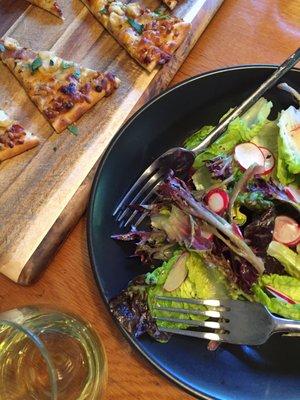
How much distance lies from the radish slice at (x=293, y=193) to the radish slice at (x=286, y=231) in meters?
0.06

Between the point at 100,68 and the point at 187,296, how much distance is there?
77 cm

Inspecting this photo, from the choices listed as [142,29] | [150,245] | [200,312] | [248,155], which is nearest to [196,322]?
[200,312]

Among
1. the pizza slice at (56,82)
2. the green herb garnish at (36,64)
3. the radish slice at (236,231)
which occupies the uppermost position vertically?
the green herb garnish at (36,64)

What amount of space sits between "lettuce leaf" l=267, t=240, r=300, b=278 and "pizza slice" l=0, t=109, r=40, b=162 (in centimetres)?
72

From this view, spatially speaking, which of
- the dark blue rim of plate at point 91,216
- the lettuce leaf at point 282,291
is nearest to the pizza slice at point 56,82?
the dark blue rim of plate at point 91,216

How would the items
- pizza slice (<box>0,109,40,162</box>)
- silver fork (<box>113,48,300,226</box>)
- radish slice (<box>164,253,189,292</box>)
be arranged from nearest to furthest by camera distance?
radish slice (<box>164,253,189,292</box>), silver fork (<box>113,48,300,226</box>), pizza slice (<box>0,109,40,162</box>)

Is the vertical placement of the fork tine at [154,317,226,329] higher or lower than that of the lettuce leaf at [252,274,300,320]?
higher

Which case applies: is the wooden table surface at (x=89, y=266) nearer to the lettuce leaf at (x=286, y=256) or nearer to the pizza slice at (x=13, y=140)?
the pizza slice at (x=13, y=140)

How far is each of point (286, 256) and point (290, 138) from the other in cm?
31

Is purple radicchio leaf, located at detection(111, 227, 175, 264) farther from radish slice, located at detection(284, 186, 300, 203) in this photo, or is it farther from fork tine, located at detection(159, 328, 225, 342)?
radish slice, located at detection(284, 186, 300, 203)

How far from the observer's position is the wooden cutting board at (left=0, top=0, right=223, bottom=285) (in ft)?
4.93

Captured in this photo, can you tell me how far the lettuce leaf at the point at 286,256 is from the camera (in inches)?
54.1

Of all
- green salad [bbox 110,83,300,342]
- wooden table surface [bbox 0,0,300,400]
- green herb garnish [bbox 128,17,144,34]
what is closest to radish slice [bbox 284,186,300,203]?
green salad [bbox 110,83,300,342]

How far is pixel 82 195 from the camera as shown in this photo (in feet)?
5.07
